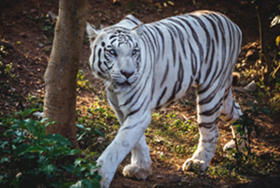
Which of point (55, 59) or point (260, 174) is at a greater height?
point (55, 59)

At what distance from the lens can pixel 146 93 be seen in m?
3.11

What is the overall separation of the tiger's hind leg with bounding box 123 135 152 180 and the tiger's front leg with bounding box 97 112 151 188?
0.53 meters

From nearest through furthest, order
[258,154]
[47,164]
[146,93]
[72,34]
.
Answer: [47,164] → [72,34] → [146,93] → [258,154]

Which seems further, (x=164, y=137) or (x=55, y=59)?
(x=164, y=137)

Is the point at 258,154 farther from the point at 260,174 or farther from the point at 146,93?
the point at 146,93

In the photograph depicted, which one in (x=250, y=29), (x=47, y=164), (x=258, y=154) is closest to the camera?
(x=47, y=164)

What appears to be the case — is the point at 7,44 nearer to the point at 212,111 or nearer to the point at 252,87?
the point at 212,111

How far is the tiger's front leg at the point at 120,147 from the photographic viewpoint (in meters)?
2.71

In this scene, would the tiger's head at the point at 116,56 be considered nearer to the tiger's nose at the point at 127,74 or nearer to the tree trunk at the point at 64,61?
the tiger's nose at the point at 127,74

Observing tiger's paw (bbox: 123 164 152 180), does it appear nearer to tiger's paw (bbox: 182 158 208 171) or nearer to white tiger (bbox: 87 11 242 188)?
white tiger (bbox: 87 11 242 188)

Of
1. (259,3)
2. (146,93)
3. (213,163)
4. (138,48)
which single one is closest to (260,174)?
(213,163)

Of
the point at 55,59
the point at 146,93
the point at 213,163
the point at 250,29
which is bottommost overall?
the point at 213,163

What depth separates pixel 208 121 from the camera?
3.97 meters

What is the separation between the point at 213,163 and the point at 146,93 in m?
1.72
